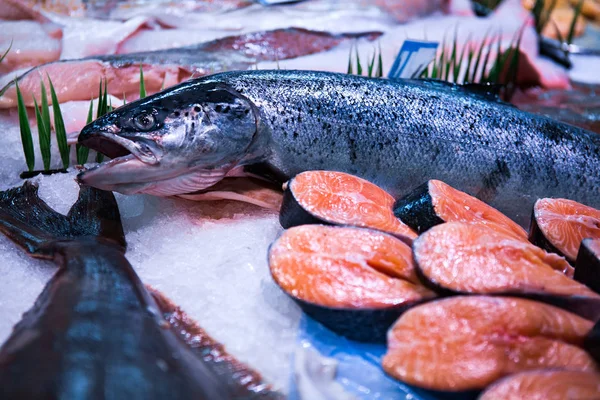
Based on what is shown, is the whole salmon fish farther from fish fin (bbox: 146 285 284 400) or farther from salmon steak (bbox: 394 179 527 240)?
fish fin (bbox: 146 285 284 400)

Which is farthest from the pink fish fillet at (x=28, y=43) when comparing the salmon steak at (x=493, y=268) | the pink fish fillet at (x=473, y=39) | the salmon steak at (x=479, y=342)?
the salmon steak at (x=479, y=342)

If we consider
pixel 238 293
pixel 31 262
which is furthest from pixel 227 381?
pixel 31 262

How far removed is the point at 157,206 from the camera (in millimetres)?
2100

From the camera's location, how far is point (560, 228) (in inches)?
66.9

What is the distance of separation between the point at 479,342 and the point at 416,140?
1.11 metres

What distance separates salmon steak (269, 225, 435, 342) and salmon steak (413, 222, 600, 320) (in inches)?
2.8

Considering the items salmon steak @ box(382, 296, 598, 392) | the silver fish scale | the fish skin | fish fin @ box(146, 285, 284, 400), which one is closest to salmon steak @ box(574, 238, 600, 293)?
salmon steak @ box(382, 296, 598, 392)

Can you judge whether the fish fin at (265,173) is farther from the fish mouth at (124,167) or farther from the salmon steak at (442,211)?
the salmon steak at (442,211)

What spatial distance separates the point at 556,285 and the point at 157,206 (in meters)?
1.53

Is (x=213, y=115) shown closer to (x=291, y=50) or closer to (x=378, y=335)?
(x=378, y=335)

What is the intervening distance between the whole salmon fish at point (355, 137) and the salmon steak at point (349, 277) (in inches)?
23.3

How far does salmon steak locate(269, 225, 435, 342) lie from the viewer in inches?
52.1

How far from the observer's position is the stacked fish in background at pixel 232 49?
53.6 inches

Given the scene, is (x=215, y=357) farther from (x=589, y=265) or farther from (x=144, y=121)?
(x=589, y=265)
